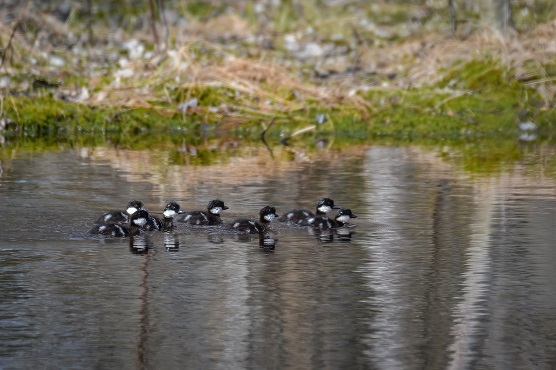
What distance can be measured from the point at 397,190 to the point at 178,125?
6369 millimetres

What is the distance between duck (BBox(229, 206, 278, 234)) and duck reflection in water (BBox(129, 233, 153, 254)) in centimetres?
81

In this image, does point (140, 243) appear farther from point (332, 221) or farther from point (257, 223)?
point (332, 221)

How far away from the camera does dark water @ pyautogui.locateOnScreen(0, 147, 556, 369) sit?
7.36 meters

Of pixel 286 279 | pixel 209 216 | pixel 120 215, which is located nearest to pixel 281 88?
A: pixel 209 216

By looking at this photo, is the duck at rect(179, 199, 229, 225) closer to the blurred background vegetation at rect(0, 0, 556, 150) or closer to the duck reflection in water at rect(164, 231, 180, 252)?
the duck reflection in water at rect(164, 231, 180, 252)

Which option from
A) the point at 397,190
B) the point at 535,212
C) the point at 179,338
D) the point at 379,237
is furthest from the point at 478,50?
the point at 179,338

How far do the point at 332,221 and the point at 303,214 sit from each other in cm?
33

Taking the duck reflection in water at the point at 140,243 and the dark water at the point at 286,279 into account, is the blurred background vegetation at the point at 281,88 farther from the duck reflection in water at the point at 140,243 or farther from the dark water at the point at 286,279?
the duck reflection in water at the point at 140,243

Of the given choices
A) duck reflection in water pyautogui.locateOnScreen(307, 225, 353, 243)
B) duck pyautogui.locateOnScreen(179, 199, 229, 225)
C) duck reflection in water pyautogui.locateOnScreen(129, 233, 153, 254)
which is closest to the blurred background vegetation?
duck pyautogui.locateOnScreen(179, 199, 229, 225)

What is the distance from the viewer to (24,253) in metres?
9.94

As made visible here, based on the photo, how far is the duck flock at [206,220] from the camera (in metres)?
10.9

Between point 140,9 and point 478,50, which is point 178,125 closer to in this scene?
point 478,50

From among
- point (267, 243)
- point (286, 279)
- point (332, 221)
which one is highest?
point (332, 221)

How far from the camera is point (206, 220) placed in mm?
11320
